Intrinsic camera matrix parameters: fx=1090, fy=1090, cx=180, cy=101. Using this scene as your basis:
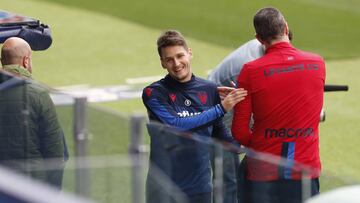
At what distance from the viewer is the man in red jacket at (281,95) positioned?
6203 mm

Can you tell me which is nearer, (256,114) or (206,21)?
(256,114)

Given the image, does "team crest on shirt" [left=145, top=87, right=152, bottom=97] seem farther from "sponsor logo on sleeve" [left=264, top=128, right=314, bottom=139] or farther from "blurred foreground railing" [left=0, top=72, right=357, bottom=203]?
"blurred foreground railing" [left=0, top=72, right=357, bottom=203]

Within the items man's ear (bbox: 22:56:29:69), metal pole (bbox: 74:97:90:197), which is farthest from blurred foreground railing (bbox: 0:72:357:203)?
man's ear (bbox: 22:56:29:69)

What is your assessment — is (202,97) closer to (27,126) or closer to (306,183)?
(27,126)

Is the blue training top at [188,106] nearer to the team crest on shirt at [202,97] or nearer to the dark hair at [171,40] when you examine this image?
the team crest on shirt at [202,97]

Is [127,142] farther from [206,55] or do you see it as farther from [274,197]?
[206,55]

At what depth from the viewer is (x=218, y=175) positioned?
5168 mm

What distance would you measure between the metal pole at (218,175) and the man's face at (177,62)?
134 cm

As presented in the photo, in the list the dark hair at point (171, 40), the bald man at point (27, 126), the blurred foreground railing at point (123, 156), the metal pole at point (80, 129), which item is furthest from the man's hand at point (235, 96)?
the metal pole at point (80, 129)

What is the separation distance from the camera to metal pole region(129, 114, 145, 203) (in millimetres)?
4527

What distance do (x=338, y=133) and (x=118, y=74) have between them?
372 cm

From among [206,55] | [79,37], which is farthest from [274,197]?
[79,37]

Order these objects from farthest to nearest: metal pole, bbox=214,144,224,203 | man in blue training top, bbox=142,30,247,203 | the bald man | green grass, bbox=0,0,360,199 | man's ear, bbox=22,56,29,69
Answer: green grass, bbox=0,0,360,199 → man's ear, bbox=22,56,29,69 → man in blue training top, bbox=142,30,247,203 → the bald man → metal pole, bbox=214,144,224,203

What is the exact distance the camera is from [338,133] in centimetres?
1204
